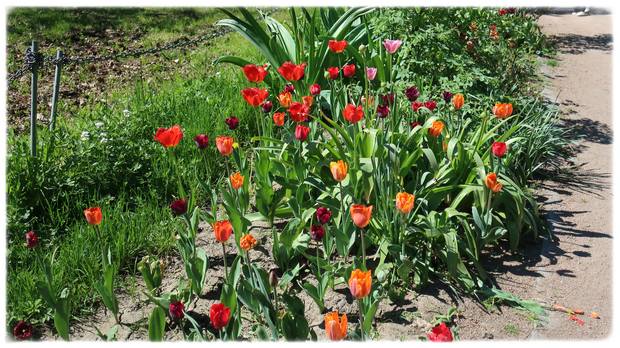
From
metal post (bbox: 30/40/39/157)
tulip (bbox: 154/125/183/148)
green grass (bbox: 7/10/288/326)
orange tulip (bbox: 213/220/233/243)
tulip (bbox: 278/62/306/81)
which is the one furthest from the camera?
metal post (bbox: 30/40/39/157)

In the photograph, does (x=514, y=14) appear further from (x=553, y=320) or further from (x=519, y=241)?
(x=553, y=320)

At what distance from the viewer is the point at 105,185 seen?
3.61m

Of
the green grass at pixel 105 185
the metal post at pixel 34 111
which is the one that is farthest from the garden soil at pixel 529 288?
the metal post at pixel 34 111

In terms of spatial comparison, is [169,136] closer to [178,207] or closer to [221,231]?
[178,207]

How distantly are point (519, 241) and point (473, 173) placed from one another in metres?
0.45

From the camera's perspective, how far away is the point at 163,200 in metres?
3.69

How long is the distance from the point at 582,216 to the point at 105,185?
2.71 meters

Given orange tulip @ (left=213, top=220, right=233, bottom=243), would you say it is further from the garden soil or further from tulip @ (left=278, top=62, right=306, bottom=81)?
tulip @ (left=278, top=62, right=306, bottom=81)

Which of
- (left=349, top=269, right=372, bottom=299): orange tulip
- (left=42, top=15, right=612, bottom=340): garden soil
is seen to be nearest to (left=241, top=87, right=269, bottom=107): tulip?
(left=42, top=15, right=612, bottom=340): garden soil

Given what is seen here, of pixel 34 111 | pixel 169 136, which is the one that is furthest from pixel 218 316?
pixel 34 111

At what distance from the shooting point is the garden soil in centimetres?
275

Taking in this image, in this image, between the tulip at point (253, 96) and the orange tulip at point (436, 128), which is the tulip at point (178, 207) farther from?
the orange tulip at point (436, 128)

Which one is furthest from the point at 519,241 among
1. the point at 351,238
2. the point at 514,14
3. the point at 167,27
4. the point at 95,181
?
the point at 167,27

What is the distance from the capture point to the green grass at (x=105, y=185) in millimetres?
2896
